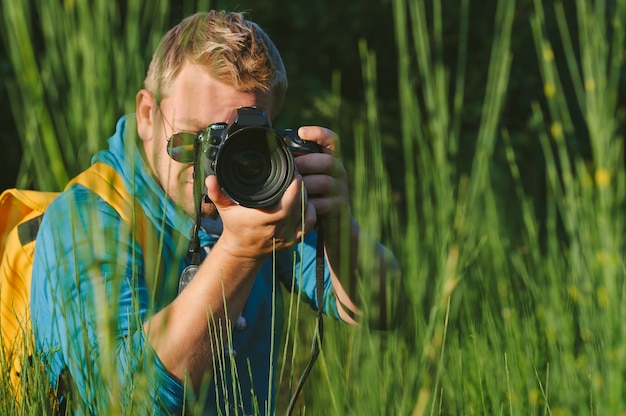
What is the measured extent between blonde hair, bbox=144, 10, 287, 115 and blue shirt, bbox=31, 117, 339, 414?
163 millimetres

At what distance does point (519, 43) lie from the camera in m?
3.86

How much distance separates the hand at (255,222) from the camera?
1304 millimetres

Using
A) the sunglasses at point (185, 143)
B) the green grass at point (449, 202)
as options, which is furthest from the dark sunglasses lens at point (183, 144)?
the green grass at point (449, 202)

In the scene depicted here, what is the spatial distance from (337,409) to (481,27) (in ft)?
10.5

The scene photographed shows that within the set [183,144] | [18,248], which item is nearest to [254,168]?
[183,144]

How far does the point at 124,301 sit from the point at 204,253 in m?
0.29

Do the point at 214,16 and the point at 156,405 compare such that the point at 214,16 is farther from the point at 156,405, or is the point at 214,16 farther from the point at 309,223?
the point at 156,405

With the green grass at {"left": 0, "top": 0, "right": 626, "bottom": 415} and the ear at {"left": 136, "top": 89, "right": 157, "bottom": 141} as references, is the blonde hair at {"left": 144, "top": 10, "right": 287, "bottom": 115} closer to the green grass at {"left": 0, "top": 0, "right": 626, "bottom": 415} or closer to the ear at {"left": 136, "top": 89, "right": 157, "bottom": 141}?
the ear at {"left": 136, "top": 89, "right": 157, "bottom": 141}

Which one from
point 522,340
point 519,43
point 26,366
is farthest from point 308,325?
point 519,43

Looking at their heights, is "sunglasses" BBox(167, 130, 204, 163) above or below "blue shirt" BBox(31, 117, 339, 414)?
above

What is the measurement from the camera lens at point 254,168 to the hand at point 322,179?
15 centimetres

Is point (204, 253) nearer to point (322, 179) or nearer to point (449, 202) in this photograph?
point (322, 179)

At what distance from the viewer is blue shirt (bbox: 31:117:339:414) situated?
2.93 ft

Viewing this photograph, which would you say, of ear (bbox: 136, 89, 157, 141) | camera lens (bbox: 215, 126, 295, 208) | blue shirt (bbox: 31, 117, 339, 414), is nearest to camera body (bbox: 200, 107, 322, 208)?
camera lens (bbox: 215, 126, 295, 208)
